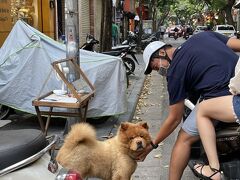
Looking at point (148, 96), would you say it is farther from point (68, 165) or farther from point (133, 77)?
point (68, 165)

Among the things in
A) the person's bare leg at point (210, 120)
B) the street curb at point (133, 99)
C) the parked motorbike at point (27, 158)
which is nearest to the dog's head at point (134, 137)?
the person's bare leg at point (210, 120)

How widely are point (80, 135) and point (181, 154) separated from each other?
3.01 feet

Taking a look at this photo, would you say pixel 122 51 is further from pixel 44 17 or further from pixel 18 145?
pixel 18 145

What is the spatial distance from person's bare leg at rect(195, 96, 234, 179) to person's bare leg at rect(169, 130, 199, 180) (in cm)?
39

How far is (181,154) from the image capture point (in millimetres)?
3969

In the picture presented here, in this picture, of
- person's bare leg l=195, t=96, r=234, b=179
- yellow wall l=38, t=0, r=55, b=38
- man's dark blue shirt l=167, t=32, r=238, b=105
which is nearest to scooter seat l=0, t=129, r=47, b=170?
person's bare leg l=195, t=96, r=234, b=179

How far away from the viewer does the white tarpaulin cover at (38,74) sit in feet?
23.2

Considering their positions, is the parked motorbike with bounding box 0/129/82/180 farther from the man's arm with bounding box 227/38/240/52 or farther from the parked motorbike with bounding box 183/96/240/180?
the man's arm with bounding box 227/38/240/52

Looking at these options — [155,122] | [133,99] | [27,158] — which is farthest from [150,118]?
[27,158]

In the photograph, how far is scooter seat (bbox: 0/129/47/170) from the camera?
2.42 metres

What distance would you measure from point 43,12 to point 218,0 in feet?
96.2

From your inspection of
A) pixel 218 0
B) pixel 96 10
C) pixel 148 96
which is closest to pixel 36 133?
pixel 148 96

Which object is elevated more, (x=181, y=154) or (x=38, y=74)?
(x=38, y=74)

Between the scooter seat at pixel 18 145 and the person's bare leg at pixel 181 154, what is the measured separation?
155 cm
